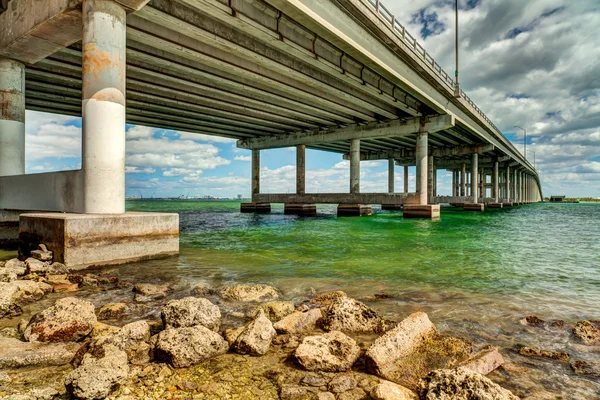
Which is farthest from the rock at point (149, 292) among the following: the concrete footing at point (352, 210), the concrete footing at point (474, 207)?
the concrete footing at point (474, 207)

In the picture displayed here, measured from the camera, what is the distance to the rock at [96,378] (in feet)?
7.98

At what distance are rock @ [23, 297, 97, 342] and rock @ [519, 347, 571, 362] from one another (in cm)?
467

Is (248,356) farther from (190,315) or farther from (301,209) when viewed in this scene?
(301,209)

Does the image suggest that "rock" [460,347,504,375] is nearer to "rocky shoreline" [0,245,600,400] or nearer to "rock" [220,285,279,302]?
"rocky shoreline" [0,245,600,400]

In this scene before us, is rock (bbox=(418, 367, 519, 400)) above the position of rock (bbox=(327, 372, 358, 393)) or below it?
above

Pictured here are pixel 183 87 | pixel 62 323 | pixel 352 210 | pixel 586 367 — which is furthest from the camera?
pixel 352 210

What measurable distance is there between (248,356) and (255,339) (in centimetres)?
17

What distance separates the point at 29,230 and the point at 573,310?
10.8 m

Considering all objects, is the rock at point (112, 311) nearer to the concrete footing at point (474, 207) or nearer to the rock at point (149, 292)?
the rock at point (149, 292)

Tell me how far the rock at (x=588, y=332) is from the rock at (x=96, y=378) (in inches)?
190

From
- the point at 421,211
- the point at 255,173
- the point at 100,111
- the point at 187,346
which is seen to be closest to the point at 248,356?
the point at 187,346

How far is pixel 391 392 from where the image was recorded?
100 inches

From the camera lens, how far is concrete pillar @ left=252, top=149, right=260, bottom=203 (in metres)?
37.1

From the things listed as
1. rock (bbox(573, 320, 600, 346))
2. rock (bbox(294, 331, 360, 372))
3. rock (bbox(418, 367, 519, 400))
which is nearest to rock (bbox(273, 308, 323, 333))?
rock (bbox(294, 331, 360, 372))
